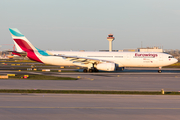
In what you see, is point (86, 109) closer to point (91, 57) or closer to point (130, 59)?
point (91, 57)

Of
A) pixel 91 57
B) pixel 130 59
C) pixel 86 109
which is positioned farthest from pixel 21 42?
pixel 86 109

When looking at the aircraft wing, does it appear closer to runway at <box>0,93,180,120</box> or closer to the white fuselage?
the white fuselage

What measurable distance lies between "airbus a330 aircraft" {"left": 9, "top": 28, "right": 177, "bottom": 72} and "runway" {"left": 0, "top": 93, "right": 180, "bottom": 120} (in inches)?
1102

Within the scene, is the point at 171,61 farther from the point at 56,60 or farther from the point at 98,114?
the point at 98,114

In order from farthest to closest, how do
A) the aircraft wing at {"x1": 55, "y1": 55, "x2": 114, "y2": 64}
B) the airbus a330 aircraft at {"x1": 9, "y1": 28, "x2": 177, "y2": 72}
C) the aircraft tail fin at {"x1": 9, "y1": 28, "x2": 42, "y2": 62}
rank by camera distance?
the aircraft tail fin at {"x1": 9, "y1": 28, "x2": 42, "y2": 62}
the airbus a330 aircraft at {"x1": 9, "y1": 28, "x2": 177, "y2": 72}
the aircraft wing at {"x1": 55, "y1": 55, "x2": 114, "y2": 64}

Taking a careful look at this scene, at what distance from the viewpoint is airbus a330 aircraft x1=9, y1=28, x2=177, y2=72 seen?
143 ft

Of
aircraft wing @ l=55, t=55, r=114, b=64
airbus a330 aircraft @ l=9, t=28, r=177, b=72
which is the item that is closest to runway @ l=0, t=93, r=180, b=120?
aircraft wing @ l=55, t=55, r=114, b=64

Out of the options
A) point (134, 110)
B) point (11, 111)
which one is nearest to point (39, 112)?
point (11, 111)

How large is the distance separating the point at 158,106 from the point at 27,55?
34.8m

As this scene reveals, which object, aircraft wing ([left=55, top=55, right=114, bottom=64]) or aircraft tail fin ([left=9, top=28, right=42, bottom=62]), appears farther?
aircraft tail fin ([left=9, top=28, right=42, bottom=62])

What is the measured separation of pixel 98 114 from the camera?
38.2 ft

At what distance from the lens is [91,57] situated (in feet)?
147

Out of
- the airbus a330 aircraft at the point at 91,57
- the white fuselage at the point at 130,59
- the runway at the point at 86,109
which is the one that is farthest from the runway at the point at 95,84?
the white fuselage at the point at 130,59

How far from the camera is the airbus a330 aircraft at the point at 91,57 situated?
143 ft
